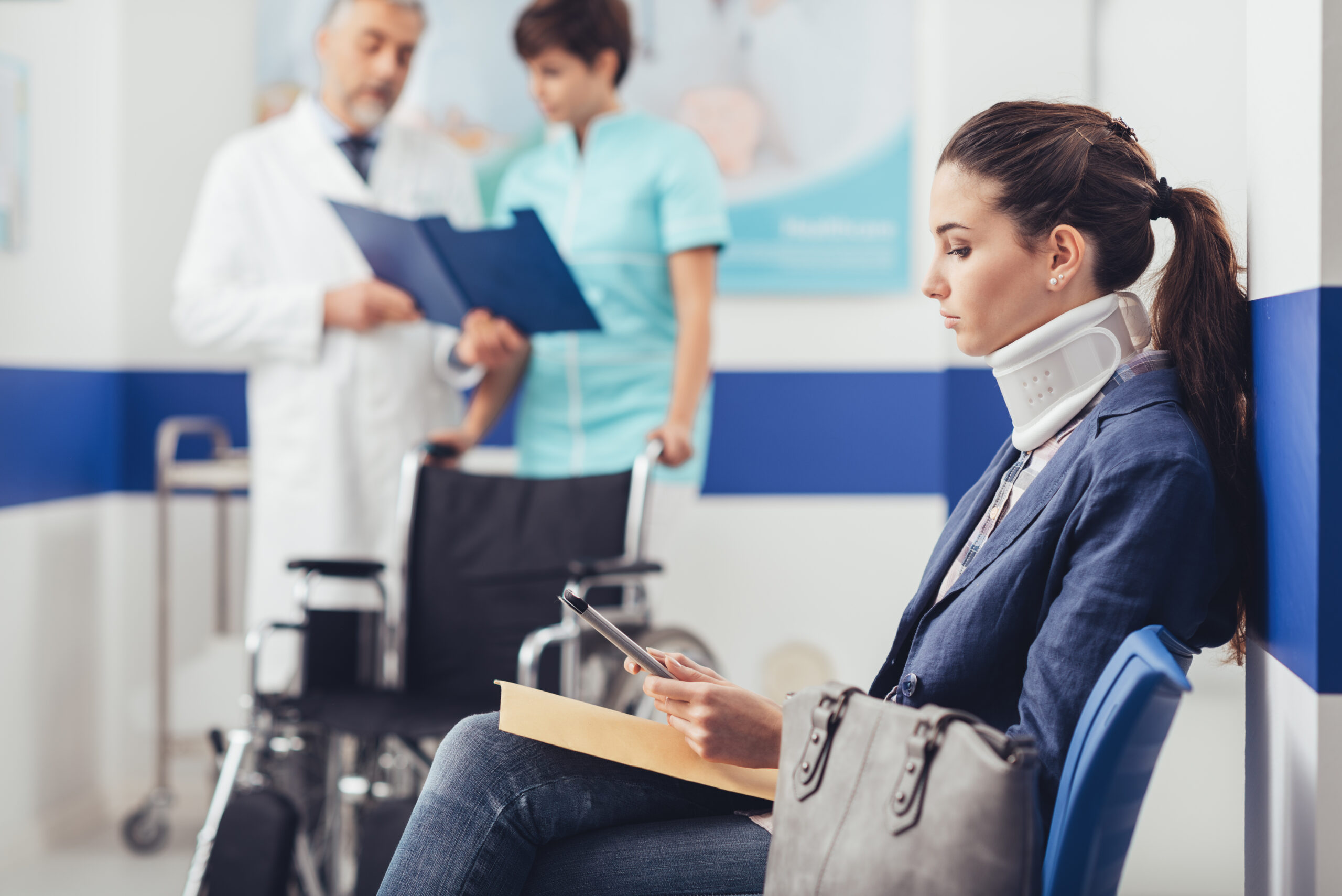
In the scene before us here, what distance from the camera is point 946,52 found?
88.2 inches

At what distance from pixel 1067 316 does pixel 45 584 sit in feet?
8.08

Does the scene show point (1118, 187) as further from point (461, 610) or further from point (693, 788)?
point (461, 610)

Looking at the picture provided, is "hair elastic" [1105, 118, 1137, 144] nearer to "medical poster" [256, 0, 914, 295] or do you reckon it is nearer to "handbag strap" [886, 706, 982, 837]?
"handbag strap" [886, 706, 982, 837]

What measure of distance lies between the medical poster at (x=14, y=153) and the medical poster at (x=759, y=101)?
619mm

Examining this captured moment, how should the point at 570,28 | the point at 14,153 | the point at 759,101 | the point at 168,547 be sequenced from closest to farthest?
1. the point at 570,28
2. the point at 14,153
3. the point at 168,547
4. the point at 759,101

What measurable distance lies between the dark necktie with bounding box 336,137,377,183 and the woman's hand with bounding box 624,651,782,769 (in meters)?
1.83

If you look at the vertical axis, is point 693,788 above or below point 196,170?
below

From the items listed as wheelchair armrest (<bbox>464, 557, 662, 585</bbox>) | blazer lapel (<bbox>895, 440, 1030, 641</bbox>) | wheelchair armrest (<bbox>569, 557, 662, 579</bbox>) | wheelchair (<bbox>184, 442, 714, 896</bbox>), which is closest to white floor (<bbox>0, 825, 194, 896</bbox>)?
wheelchair (<bbox>184, 442, 714, 896</bbox>)

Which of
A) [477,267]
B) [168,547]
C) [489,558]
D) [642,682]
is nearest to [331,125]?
[477,267]

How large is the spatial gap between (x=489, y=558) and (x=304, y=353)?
1.96 ft

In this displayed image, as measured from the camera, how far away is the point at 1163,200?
107 centimetres

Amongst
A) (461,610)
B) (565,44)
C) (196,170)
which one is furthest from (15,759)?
(565,44)

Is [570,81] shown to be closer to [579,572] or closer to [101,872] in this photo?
[579,572]

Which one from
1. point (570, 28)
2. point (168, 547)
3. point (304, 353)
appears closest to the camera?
point (570, 28)
